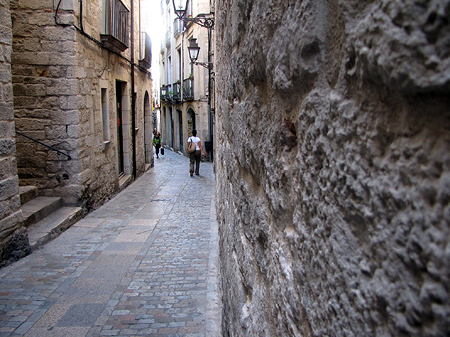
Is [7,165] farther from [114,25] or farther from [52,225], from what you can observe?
[114,25]

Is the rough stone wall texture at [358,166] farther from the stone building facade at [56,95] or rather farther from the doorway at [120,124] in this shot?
the doorway at [120,124]

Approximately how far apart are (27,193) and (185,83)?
627 inches

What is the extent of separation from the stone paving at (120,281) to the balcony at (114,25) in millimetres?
3974

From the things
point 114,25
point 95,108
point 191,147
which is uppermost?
point 114,25

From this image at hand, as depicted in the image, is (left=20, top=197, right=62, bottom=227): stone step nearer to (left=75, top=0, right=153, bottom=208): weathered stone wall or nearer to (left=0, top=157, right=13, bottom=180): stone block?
(left=75, top=0, right=153, bottom=208): weathered stone wall

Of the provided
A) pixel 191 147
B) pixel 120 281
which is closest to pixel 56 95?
pixel 120 281

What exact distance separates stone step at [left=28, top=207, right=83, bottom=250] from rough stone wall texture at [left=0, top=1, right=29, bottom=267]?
19.1 inches

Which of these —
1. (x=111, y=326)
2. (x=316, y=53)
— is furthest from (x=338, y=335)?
(x=111, y=326)

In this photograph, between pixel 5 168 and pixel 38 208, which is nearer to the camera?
pixel 5 168

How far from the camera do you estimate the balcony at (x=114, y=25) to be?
938cm

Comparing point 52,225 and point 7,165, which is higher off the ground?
point 7,165

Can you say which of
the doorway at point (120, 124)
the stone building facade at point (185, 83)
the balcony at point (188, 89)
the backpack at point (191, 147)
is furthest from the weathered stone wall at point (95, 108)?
the balcony at point (188, 89)

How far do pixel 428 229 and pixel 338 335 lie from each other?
302 millimetres

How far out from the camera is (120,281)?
15.6 ft
